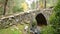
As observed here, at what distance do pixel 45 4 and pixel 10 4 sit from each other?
928cm

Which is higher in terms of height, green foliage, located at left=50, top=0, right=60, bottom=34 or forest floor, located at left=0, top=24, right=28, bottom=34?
green foliage, located at left=50, top=0, right=60, bottom=34

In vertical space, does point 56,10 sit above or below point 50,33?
above

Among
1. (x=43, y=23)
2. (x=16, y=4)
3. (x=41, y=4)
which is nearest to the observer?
(x=16, y=4)

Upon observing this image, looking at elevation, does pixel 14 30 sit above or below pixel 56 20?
below

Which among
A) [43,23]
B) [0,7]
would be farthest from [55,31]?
[43,23]

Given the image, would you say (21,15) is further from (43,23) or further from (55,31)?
(55,31)

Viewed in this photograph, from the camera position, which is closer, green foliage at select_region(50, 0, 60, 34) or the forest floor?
green foliage at select_region(50, 0, 60, 34)

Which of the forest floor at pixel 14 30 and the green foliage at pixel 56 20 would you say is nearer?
the green foliage at pixel 56 20

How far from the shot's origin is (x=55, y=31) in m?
5.55

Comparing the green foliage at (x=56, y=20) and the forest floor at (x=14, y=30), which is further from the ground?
the green foliage at (x=56, y=20)

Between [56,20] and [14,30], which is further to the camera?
[14,30]

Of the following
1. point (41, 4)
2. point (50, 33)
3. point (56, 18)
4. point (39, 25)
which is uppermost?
point (56, 18)

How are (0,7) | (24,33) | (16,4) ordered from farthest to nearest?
(16,4)
(0,7)
(24,33)

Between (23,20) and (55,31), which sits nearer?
(55,31)
